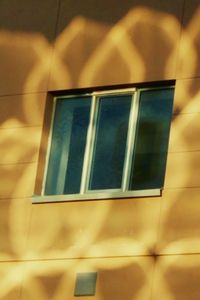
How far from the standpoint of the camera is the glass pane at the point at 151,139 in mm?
16875

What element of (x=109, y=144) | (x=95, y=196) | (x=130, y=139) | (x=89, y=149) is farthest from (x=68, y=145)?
(x=95, y=196)

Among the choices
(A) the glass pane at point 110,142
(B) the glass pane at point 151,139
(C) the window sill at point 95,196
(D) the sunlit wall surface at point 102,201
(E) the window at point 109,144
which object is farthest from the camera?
(A) the glass pane at point 110,142

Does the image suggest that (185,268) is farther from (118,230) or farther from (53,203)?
(53,203)

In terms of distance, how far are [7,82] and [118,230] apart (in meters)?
2.95

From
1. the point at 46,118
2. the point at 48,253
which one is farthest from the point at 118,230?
the point at 46,118

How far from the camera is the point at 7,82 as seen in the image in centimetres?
1833

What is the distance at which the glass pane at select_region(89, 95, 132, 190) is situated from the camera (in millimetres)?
17219

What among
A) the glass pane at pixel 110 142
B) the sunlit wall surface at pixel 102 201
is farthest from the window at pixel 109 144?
the sunlit wall surface at pixel 102 201

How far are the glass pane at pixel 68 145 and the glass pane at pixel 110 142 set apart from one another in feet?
0.67

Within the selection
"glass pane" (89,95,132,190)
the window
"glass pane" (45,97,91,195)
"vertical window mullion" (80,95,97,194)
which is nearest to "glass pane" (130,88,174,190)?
the window

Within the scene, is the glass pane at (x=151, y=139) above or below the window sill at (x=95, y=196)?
above

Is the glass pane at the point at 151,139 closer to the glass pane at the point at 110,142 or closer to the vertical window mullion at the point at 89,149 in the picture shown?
the glass pane at the point at 110,142

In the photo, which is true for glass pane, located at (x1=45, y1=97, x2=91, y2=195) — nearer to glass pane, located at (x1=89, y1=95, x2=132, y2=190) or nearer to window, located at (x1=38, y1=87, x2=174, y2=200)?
window, located at (x1=38, y1=87, x2=174, y2=200)

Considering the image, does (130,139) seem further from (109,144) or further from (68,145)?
(68,145)
